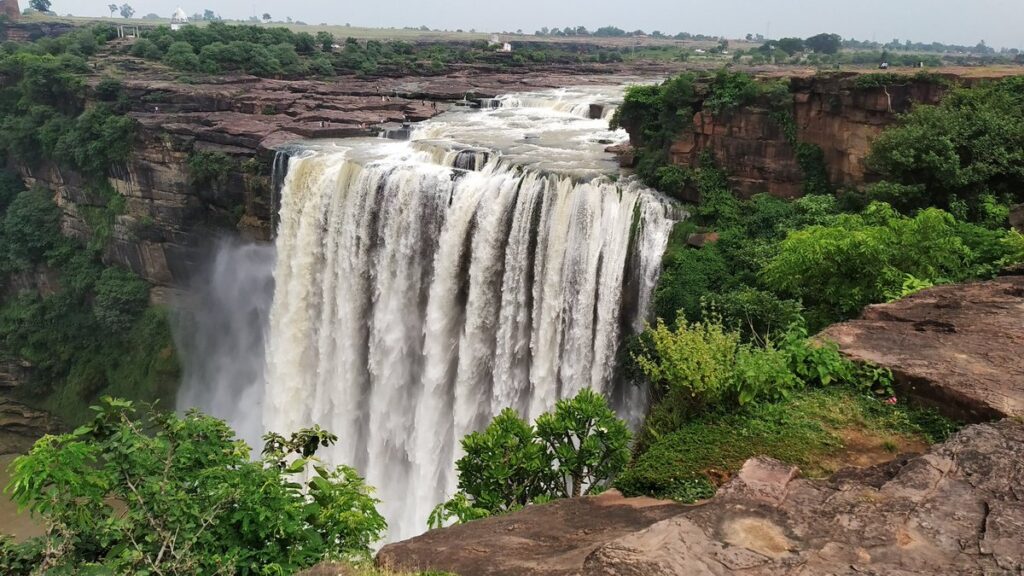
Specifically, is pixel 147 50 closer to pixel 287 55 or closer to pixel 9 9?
pixel 287 55

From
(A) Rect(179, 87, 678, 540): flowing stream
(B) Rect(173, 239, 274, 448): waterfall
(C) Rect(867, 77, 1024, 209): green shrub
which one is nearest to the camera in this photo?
(C) Rect(867, 77, 1024, 209): green shrub

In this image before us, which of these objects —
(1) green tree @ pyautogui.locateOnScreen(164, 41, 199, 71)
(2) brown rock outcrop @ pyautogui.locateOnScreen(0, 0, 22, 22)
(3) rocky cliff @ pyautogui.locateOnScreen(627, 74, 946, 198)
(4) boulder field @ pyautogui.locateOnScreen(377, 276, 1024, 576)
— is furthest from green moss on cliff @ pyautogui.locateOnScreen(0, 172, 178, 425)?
(2) brown rock outcrop @ pyautogui.locateOnScreen(0, 0, 22, 22)

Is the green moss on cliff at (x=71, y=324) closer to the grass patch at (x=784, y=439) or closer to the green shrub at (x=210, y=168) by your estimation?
the green shrub at (x=210, y=168)

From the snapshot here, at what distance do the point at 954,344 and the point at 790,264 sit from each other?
3612 mm

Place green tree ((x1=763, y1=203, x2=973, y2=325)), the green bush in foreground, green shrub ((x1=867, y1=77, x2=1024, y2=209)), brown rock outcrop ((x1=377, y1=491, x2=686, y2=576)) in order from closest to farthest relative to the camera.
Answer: brown rock outcrop ((x1=377, y1=491, x2=686, y2=576)) < the green bush in foreground < green tree ((x1=763, y1=203, x2=973, y2=325)) < green shrub ((x1=867, y1=77, x2=1024, y2=209))

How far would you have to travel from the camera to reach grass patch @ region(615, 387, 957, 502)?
6383 millimetres

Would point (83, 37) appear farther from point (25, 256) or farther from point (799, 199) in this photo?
point (799, 199)

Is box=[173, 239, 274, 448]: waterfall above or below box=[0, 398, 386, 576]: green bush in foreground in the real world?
below

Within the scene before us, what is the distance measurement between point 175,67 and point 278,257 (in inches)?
970

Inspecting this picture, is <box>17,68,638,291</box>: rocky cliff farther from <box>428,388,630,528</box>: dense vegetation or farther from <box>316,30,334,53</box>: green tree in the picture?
<box>316,30,334,53</box>: green tree

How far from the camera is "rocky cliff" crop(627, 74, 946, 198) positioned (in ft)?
47.7

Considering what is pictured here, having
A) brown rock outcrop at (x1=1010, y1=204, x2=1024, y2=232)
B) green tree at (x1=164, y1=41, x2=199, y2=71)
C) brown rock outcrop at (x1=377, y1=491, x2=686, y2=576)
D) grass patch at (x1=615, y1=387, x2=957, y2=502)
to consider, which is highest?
green tree at (x1=164, y1=41, x2=199, y2=71)

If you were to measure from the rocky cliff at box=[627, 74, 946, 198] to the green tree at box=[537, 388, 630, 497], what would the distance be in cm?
937

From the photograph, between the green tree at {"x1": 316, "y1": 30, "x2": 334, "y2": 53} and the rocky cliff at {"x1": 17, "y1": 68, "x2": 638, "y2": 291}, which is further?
the green tree at {"x1": 316, "y1": 30, "x2": 334, "y2": 53}
